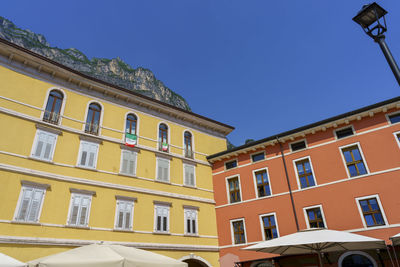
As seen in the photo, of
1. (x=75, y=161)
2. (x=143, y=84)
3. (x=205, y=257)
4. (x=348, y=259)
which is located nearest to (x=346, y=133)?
(x=348, y=259)

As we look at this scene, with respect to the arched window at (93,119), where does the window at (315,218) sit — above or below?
below

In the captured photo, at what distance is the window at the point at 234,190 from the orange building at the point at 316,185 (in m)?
0.07

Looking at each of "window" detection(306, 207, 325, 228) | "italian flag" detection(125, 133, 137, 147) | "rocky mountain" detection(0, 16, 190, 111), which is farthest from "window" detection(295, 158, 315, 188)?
"rocky mountain" detection(0, 16, 190, 111)

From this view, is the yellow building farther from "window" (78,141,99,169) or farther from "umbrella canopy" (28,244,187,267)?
"umbrella canopy" (28,244,187,267)

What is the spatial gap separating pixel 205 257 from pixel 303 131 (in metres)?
10.2

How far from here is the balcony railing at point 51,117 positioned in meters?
14.2

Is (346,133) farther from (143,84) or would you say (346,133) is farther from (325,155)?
(143,84)

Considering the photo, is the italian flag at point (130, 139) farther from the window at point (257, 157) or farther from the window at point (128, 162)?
the window at point (257, 157)

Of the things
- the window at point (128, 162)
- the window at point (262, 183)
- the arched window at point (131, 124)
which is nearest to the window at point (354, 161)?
the window at point (262, 183)

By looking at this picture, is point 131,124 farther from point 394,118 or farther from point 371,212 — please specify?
point 394,118

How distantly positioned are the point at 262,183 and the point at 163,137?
755 cm

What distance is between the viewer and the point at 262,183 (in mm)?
17703

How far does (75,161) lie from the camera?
46.7ft

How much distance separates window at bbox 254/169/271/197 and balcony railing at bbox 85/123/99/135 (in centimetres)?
1075
